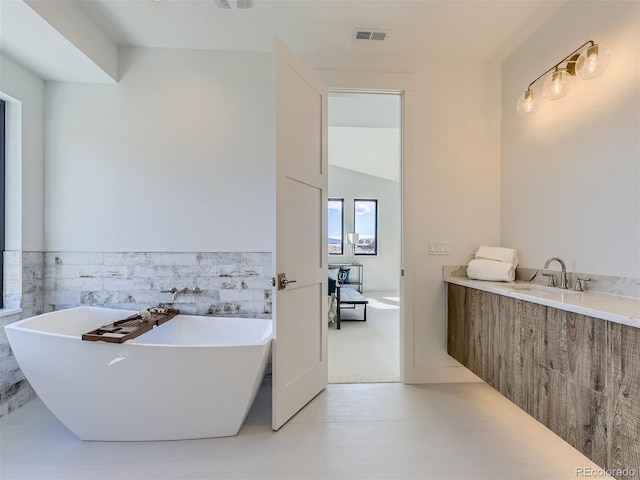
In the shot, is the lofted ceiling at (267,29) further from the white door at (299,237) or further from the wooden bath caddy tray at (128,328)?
the wooden bath caddy tray at (128,328)

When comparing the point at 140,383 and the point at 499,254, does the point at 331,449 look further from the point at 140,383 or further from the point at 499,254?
the point at 499,254

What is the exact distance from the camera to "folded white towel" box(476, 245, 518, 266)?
2348mm

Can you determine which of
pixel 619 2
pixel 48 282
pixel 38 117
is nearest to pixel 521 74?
pixel 619 2

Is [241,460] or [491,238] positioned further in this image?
[491,238]

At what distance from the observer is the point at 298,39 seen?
2.42 metres

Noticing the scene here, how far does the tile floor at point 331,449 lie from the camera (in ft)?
5.23

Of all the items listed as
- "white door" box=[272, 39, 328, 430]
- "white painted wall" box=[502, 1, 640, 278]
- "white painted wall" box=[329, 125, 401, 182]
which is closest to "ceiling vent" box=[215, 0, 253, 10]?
"white door" box=[272, 39, 328, 430]

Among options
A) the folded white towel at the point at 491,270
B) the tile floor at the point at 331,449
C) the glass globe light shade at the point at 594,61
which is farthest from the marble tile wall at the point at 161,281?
the glass globe light shade at the point at 594,61

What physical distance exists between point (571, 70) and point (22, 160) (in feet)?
12.5

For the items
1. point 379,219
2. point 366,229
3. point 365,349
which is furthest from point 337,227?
point 365,349

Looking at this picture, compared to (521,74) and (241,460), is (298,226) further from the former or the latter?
(521,74)

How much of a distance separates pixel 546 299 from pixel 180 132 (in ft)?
9.05

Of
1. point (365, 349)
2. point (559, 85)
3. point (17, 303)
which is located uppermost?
point (559, 85)

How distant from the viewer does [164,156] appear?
2545mm
